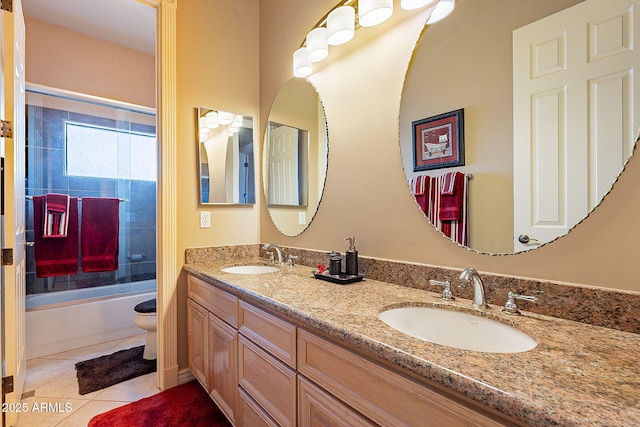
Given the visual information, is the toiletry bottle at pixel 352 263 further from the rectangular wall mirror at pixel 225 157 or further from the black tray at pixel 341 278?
the rectangular wall mirror at pixel 225 157

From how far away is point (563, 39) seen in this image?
0.90m

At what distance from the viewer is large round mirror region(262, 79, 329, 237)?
180cm

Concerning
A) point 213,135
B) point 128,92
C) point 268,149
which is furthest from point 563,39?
point 128,92

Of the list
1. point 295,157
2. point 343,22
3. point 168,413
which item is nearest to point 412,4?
point 343,22

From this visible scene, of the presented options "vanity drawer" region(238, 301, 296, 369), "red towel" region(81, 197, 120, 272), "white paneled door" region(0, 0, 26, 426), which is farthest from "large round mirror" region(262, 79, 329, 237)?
"red towel" region(81, 197, 120, 272)

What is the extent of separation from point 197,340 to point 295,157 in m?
1.30

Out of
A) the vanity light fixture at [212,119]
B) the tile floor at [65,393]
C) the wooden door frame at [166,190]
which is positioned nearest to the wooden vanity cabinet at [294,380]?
the wooden door frame at [166,190]

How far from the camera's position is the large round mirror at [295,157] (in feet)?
5.92

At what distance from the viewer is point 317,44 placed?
1672mm

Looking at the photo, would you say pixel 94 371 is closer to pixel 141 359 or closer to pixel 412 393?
pixel 141 359

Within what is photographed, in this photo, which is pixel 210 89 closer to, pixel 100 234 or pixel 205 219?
pixel 205 219

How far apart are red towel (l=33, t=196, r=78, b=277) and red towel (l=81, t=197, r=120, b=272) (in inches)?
3.2

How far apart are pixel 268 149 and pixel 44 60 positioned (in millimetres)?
2171

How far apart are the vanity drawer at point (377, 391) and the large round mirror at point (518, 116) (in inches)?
24.5
